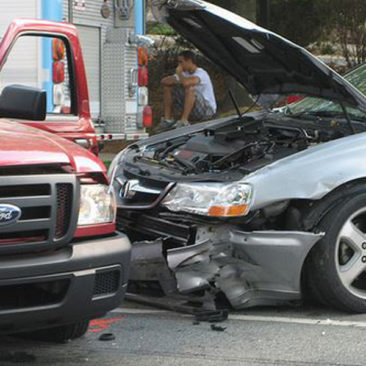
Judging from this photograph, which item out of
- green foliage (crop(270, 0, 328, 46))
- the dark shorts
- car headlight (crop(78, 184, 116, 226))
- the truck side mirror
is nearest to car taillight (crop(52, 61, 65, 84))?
the truck side mirror

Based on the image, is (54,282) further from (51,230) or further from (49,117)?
(49,117)

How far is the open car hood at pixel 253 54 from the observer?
18.7 feet

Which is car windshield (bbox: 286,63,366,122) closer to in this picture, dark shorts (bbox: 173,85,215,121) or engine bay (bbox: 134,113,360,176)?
engine bay (bbox: 134,113,360,176)

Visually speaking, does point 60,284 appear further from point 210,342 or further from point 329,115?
point 329,115

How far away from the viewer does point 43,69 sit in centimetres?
768

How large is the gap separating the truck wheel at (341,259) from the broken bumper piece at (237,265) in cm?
12

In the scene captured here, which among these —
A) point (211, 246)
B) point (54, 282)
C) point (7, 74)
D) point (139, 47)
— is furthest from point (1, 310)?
point (139, 47)

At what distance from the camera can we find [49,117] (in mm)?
6383

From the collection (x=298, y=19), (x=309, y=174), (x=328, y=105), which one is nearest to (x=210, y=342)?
(x=309, y=174)

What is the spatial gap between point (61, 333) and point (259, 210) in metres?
1.49

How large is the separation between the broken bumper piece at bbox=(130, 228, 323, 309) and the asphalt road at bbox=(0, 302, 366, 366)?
0.18 m

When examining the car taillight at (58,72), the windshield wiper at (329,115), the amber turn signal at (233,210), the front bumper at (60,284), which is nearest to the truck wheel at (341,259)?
the amber turn signal at (233,210)

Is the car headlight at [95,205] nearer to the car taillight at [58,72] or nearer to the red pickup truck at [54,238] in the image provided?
the red pickup truck at [54,238]

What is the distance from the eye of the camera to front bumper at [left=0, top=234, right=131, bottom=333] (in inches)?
138
